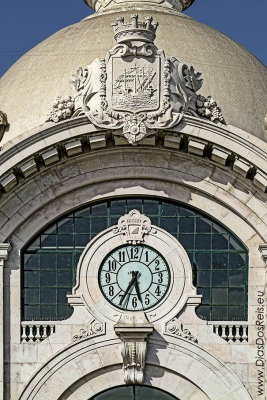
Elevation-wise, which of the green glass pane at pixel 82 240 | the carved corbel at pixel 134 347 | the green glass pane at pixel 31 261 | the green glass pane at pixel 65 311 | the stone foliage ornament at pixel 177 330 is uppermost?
the green glass pane at pixel 82 240

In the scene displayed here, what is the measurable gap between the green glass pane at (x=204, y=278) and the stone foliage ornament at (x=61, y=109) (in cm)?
464

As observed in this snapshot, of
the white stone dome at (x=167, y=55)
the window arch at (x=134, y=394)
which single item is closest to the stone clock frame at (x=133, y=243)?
the window arch at (x=134, y=394)

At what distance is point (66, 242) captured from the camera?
1468 inches

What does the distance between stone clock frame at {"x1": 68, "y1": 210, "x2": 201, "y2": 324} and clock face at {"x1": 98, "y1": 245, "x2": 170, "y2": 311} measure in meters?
0.13

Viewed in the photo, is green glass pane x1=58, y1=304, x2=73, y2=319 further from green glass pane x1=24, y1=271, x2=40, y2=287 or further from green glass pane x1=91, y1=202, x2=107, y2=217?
green glass pane x1=91, y1=202, x2=107, y2=217

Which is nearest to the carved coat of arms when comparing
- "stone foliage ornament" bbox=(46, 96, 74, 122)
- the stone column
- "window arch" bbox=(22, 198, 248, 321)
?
"stone foliage ornament" bbox=(46, 96, 74, 122)

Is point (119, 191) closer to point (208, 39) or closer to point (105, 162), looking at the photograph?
point (105, 162)

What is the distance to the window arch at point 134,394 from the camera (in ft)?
120

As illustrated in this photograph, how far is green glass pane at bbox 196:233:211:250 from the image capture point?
122 ft

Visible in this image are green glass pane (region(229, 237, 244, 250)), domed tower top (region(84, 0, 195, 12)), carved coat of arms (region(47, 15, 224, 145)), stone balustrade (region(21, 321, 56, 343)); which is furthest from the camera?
domed tower top (region(84, 0, 195, 12))

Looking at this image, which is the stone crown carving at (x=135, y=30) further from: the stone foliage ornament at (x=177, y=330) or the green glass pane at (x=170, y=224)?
the stone foliage ornament at (x=177, y=330)

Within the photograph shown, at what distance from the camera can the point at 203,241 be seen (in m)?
37.2

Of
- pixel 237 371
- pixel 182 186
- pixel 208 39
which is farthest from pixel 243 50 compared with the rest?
pixel 237 371

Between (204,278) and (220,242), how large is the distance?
897 millimetres
